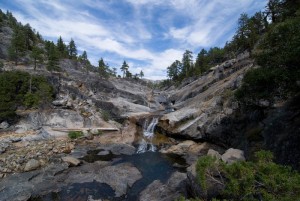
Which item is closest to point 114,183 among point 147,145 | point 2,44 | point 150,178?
point 150,178

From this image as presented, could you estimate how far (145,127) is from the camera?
41.1 metres

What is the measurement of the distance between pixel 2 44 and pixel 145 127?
7417 centimetres

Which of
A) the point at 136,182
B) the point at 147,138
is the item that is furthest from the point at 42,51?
the point at 136,182

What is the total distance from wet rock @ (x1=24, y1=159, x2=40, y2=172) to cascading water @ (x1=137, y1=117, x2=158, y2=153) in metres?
14.6

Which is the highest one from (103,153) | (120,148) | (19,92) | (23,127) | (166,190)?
(19,92)

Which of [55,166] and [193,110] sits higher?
[193,110]

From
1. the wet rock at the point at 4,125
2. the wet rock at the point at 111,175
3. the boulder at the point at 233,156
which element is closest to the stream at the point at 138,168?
the wet rock at the point at 111,175

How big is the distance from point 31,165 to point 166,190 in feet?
55.7

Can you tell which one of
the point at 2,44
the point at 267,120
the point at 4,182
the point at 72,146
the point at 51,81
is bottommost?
the point at 4,182

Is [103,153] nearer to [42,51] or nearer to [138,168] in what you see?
[138,168]

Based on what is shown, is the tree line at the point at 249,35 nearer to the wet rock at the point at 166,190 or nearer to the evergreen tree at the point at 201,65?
the evergreen tree at the point at 201,65

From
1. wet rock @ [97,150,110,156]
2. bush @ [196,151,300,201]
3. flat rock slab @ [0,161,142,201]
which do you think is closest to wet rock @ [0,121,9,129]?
flat rock slab @ [0,161,142,201]

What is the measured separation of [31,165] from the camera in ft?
80.1

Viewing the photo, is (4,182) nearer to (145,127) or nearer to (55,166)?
(55,166)
